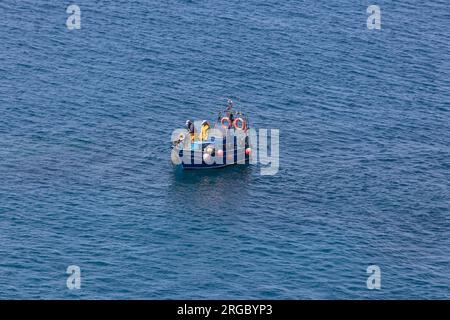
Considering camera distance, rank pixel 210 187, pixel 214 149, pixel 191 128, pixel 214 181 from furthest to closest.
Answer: pixel 191 128, pixel 214 149, pixel 214 181, pixel 210 187

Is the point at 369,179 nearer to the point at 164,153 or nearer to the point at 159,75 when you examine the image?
the point at 164,153

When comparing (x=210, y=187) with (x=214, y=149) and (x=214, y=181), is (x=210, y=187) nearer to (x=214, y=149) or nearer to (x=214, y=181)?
(x=214, y=181)

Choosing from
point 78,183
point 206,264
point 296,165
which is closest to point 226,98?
point 296,165

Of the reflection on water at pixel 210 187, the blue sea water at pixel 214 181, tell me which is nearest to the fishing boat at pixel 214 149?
the reflection on water at pixel 210 187

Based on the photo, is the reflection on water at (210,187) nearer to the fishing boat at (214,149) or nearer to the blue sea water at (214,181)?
the blue sea water at (214,181)

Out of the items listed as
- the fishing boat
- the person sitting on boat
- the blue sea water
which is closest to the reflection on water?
the blue sea water

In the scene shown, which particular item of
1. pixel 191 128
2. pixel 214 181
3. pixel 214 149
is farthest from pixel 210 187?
pixel 191 128

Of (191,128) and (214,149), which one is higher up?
(191,128)
